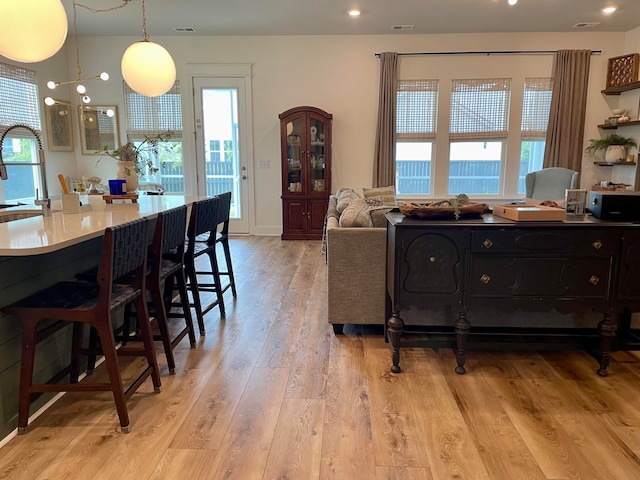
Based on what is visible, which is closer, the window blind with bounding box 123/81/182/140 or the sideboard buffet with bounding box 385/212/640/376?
the sideboard buffet with bounding box 385/212/640/376

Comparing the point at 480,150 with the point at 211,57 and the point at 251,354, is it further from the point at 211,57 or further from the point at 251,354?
the point at 251,354

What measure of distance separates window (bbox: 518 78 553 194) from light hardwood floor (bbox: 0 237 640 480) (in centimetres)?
443

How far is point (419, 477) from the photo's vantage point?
5.45 feet

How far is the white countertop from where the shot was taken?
1650 millimetres

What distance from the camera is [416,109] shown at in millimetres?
6465

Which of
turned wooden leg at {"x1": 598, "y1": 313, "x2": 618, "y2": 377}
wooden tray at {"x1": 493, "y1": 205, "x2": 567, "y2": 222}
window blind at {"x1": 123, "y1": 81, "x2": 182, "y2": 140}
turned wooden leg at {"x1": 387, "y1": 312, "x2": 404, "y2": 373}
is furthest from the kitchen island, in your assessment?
window blind at {"x1": 123, "y1": 81, "x2": 182, "y2": 140}

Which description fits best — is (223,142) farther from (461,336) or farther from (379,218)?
(461,336)

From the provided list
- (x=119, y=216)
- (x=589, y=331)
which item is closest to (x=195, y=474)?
(x=119, y=216)

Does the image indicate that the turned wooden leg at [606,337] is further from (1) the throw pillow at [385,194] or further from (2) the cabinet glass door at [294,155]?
(2) the cabinet glass door at [294,155]

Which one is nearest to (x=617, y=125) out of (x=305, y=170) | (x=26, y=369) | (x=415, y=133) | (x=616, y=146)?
(x=616, y=146)

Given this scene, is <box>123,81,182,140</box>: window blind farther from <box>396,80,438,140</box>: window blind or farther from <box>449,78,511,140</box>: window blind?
<box>449,78,511,140</box>: window blind

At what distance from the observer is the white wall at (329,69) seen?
6.25m

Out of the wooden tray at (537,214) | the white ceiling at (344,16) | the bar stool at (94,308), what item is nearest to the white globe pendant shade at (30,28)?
the bar stool at (94,308)

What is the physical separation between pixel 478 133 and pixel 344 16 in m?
2.55
